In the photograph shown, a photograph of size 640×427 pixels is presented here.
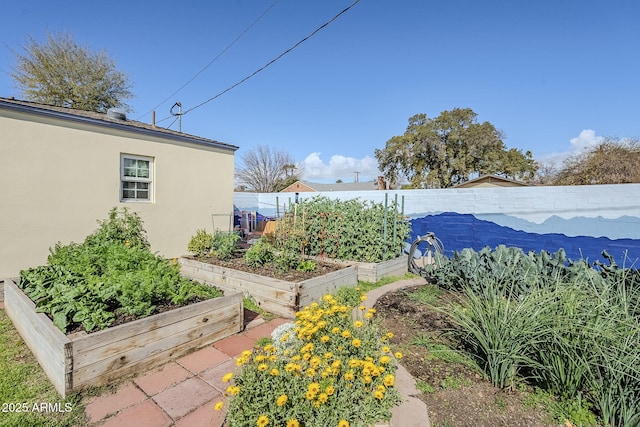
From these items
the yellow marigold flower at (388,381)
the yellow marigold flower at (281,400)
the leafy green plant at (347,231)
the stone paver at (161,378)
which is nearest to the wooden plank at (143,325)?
the stone paver at (161,378)

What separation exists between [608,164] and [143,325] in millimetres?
17887

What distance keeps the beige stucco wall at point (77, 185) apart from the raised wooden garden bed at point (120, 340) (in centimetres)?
229

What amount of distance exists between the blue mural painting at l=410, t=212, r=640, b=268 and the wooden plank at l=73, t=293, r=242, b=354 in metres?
5.75

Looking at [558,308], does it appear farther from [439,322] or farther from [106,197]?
[106,197]

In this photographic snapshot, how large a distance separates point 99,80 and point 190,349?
1743 centimetres

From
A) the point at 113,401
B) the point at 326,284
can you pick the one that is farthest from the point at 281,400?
the point at 326,284

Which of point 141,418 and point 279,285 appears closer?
point 141,418

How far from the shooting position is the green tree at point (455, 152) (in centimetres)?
2108

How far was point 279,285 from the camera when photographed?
12.5ft

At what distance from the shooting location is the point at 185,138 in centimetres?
684

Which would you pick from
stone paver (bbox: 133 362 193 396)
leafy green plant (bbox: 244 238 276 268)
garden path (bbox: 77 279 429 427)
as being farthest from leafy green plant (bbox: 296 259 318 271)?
stone paver (bbox: 133 362 193 396)

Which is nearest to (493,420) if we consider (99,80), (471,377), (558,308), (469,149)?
(471,377)

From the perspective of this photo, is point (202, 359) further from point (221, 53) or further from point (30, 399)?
point (221, 53)

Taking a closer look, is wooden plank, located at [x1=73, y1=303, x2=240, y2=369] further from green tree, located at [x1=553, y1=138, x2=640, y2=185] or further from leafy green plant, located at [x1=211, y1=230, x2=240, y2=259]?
green tree, located at [x1=553, y1=138, x2=640, y2=185]
